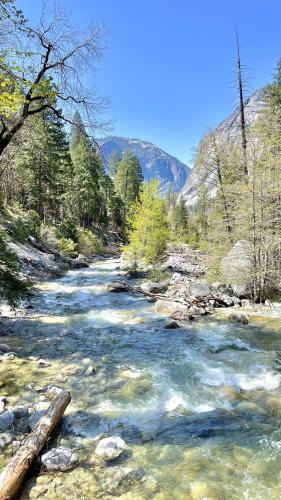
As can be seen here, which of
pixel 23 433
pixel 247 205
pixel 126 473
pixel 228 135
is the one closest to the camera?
pixel 126 473

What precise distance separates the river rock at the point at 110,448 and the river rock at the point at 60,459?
37 cm

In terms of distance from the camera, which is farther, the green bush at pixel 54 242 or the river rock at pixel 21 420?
the green bush at pixel 54 242

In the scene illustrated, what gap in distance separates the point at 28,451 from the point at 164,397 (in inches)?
120

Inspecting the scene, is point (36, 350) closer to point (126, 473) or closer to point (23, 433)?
point (23, 433)

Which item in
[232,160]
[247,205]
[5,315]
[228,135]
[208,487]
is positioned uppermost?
[228,135]

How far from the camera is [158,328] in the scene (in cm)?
1162

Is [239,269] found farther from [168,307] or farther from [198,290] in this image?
[168,307]

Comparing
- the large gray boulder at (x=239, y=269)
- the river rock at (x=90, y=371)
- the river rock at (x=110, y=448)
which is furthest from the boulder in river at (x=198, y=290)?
the river rock at (x=110, y=448)

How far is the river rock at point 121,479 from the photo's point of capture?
4.40 metres

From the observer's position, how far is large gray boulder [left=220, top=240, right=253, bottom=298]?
14.8 metres

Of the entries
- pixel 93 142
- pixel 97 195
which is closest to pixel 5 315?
pixel 93 142

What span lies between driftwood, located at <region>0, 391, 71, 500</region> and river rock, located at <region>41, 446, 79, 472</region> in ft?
0.54

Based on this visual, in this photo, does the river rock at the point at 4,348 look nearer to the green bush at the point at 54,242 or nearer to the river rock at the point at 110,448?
the river rock at the point at 110,448

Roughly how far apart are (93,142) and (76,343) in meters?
6.04
